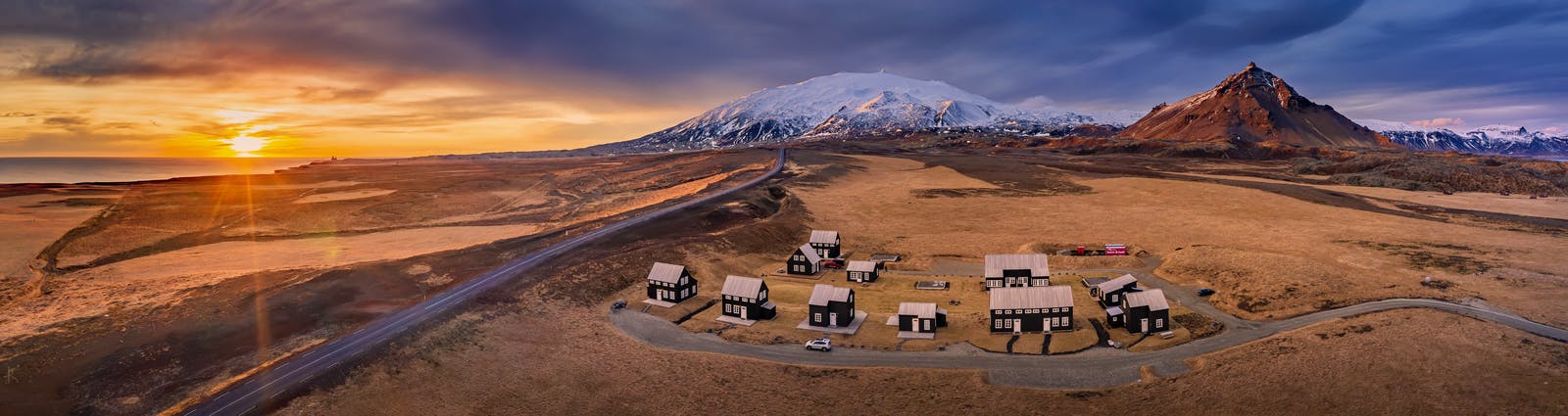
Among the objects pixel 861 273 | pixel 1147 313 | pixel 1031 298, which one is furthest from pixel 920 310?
pixel 861 273

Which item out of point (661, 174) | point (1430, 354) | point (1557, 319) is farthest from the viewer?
point (661, 174)

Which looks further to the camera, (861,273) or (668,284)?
(861,273)

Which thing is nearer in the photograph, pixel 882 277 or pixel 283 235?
pixel 882 277

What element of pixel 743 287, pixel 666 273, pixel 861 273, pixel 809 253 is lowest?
pixel 861 273

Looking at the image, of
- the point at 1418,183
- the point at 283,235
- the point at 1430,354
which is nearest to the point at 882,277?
the point at 1430,354

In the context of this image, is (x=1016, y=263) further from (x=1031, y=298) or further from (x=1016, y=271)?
(x=1031, y=298)

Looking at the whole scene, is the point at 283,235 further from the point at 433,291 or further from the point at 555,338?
the point at 555,338
